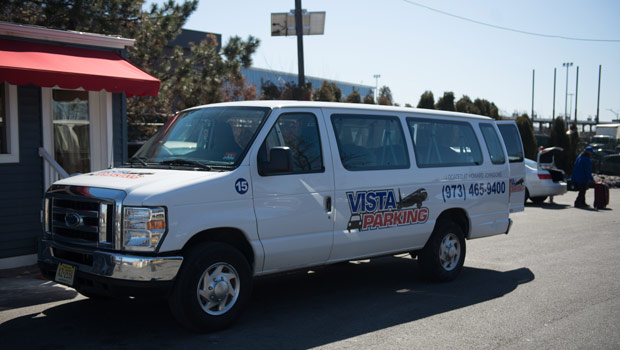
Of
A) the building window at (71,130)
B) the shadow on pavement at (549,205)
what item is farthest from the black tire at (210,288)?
the shadow on pavement at (549,205)

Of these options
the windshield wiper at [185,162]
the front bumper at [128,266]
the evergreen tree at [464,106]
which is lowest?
the front bumper at [128,266]

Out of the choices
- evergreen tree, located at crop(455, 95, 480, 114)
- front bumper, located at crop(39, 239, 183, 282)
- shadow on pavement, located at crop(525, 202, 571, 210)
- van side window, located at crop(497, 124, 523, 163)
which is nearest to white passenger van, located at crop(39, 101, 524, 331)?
front bumper, located at crop(39, 239, 183, 282)

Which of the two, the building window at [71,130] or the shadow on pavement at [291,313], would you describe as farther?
the building window at [71,130]

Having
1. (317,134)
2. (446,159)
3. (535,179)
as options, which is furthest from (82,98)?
(535,179)

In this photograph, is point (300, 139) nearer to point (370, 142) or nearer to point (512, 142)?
point (370, 142)

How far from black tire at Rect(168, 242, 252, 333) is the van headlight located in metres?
0.38

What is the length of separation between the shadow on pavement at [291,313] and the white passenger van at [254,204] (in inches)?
11.7

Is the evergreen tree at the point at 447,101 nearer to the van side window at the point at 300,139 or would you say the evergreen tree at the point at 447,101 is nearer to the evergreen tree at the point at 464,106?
the evergreen tree at the point at 464,106

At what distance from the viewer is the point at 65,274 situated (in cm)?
538

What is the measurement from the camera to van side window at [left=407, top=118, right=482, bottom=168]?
24.6ft

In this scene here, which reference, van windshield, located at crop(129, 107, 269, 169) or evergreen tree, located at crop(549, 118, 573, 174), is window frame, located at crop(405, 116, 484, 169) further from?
evergreen tree, located at crop(549, 118, 573, 174)

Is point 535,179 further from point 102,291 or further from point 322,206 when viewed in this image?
point 102,291

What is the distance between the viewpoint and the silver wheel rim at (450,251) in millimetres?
7730

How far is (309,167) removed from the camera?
20.3ft
